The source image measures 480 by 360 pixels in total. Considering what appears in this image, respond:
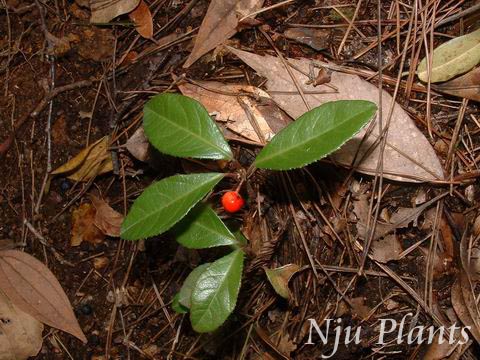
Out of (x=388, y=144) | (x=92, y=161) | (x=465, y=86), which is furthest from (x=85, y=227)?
(x=465, y=86)

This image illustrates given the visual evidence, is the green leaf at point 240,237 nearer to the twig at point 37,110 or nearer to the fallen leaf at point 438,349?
the fallen leaf at point 438,349

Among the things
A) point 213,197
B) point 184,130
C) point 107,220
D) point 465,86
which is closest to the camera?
point 184,130

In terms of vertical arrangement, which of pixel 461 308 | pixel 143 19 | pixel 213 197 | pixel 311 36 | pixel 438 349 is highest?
pixel 143 19

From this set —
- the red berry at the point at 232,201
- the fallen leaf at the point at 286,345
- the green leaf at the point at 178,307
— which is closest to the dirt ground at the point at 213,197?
the fallen leaf at the point at 286,345

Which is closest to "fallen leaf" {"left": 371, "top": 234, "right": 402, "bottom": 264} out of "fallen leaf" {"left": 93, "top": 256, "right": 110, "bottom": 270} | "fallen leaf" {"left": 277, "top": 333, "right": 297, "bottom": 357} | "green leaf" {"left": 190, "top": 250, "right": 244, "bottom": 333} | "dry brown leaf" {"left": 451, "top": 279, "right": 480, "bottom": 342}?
"dry brown leaf" {"left": 451, "top": 279, "right": 480, "bottom": 342}

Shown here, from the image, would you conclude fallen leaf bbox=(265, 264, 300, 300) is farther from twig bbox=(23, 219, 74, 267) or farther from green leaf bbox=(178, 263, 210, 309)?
twig bbox=(23, 219, 74, 267)

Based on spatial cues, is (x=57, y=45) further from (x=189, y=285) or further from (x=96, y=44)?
(x=189, y=285)
